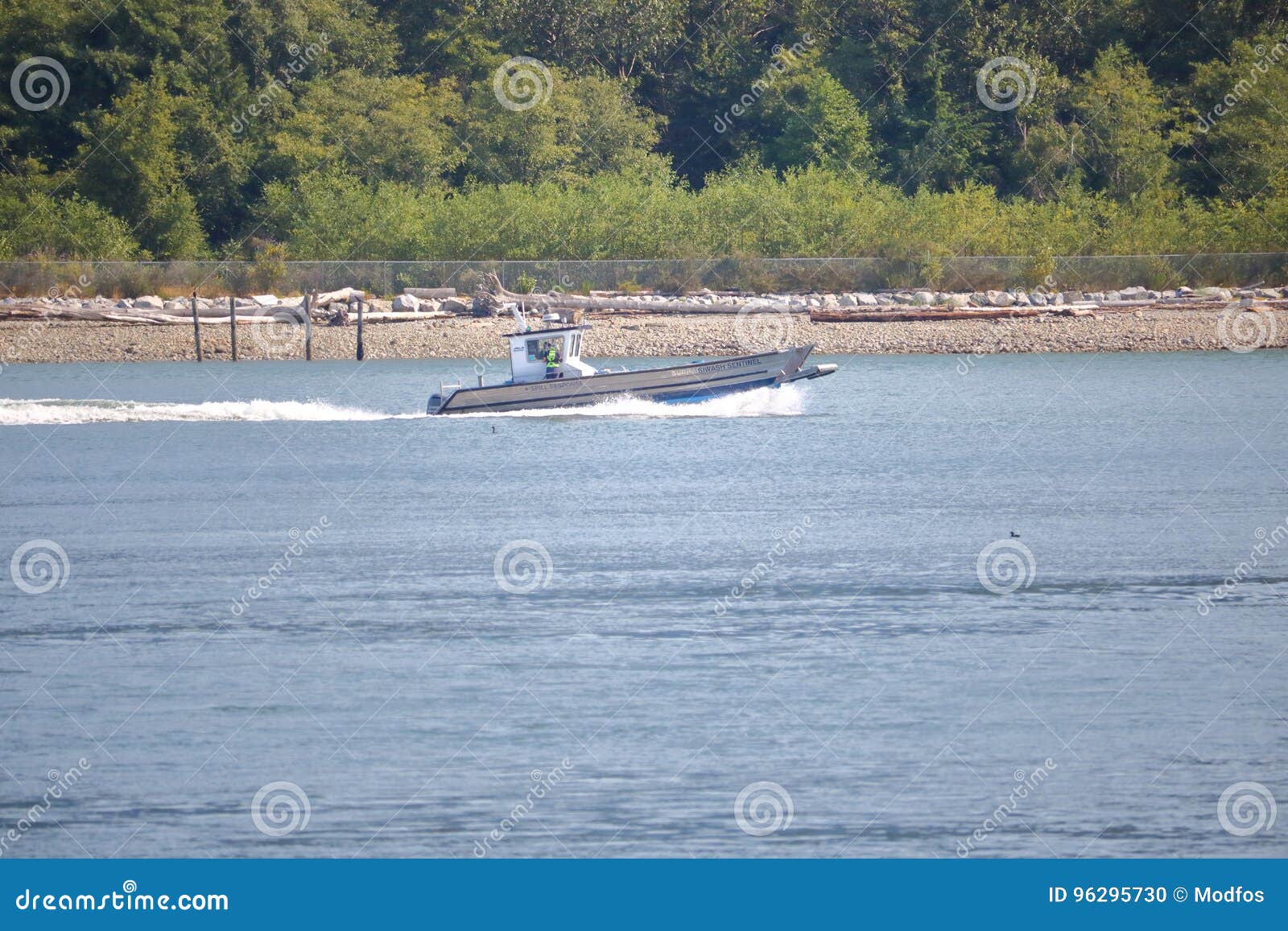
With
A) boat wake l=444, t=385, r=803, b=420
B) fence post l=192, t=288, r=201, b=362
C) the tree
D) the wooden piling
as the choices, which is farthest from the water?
the tree

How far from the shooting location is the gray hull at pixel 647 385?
39.8 m

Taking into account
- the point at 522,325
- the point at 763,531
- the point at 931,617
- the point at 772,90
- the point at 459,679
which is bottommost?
the point at 459,679

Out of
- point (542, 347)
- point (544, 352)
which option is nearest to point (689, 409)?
point (544, 352)

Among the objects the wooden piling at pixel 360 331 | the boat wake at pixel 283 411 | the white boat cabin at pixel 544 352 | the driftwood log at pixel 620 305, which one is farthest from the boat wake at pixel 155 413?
the driftwood log at pixel 620 305

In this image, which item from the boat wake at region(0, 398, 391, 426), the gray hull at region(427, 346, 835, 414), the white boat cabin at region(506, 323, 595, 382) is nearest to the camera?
the white boat cabin at region(506, 323, 595, 382)

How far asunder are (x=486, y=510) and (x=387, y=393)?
69.6ft

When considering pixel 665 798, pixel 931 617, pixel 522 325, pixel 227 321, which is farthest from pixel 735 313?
pixel 665 798

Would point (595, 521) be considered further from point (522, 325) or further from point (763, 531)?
point (522, 325)

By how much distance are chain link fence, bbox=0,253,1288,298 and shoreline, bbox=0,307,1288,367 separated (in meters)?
4.17

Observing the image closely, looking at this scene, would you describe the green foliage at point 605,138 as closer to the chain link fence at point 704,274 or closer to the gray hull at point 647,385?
the chain link fence at point 704,274

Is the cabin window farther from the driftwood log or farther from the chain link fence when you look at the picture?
the chain link fence

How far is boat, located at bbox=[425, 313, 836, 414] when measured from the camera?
39688mm

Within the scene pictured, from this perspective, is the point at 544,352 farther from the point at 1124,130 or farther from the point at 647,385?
the point at 1124,130

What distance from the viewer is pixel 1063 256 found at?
66.5 meters
